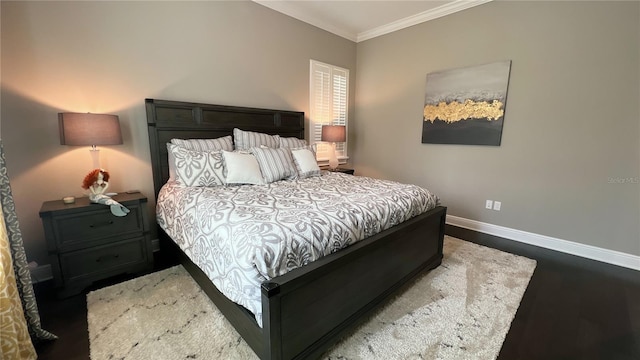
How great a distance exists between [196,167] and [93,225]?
856 millimetres

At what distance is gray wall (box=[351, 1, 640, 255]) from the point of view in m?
2.46

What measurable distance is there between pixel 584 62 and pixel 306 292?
11.1 feet

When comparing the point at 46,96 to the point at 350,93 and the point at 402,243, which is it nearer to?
the point at 402,243

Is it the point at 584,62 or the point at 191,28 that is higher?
the point at 191,28

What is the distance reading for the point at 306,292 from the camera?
1.33 m

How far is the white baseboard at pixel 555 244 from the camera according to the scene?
8.39 feet

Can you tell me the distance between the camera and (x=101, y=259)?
210 cm

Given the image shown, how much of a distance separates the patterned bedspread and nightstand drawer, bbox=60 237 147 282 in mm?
287

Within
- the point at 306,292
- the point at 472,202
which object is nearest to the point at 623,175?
the point at 472,202

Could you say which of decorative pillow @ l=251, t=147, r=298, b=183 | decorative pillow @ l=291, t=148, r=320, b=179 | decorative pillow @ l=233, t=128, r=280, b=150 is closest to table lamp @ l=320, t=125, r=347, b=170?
decorative pillow @ l=291, t=148, r=320, b=179

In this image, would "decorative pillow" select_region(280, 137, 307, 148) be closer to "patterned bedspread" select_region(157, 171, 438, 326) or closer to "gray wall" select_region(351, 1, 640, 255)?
"patterned bedspread" select_region(157, 171, 438, 326)

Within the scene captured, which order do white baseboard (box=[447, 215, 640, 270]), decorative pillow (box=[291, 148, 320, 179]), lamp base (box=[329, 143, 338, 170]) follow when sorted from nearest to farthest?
white baseboard (box=[447, 215, 640, 270])
decorative pillow (box=[291, 148, 320, 179])
lamp base (box=[329, 143, 338, 170])

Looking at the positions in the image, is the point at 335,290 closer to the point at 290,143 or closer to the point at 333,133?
the point at 290,143

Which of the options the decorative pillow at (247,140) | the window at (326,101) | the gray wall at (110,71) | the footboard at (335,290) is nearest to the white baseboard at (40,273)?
the gray wall at (110,71)
